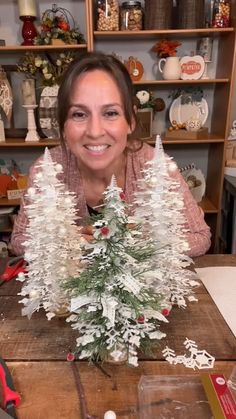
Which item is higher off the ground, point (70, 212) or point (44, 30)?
point (44, 30)

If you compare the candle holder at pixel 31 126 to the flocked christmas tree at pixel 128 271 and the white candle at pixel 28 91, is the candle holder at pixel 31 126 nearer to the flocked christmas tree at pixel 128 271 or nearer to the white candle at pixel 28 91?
the white candle at pixel 28 91

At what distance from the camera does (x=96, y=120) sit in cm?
104

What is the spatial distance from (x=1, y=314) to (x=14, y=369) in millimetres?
190

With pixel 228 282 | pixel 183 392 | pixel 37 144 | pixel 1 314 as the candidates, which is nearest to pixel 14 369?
pixel 1 314

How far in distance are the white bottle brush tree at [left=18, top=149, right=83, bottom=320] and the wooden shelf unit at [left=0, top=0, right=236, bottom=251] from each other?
5.36ft

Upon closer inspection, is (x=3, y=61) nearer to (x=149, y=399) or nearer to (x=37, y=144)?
(x=37, y=144)

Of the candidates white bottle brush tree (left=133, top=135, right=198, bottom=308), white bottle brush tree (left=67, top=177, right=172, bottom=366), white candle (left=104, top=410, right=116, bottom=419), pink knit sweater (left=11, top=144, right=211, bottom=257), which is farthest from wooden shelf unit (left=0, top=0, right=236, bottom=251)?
white candle (left=104, top=410, right=116, bottom=419)

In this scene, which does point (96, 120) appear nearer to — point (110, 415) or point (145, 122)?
point (110, 415)

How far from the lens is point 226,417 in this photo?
51 centimetres

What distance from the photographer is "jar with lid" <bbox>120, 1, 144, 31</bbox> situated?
2125 millimetres

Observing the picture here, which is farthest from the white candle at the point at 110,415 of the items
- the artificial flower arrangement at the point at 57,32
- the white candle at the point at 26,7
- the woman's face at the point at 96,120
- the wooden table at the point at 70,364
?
the white candle at the point at 26,7

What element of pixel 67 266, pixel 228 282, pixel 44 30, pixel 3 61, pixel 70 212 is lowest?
pixel 228 282

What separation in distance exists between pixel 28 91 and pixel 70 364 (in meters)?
2.00

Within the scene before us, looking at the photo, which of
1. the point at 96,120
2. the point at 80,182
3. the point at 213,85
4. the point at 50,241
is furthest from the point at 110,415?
the point at 213,85
